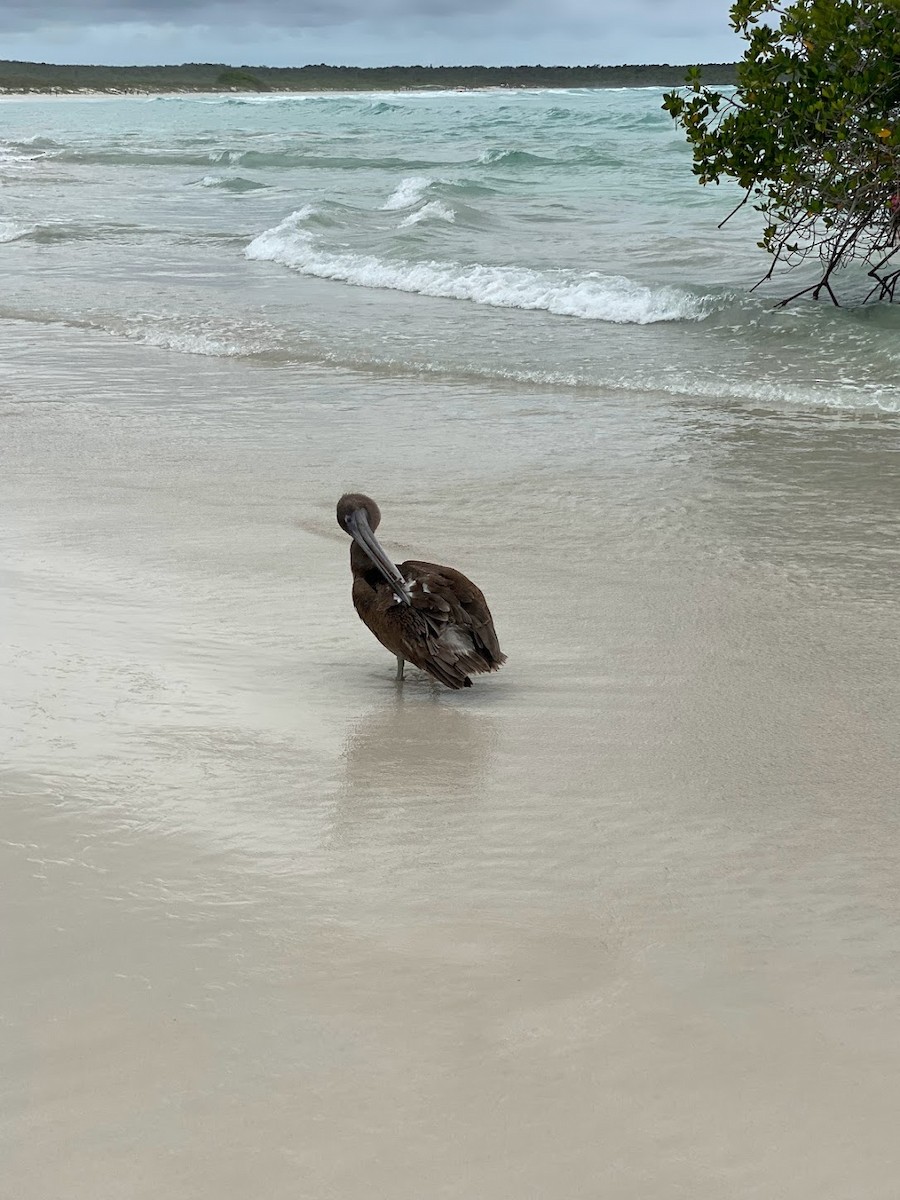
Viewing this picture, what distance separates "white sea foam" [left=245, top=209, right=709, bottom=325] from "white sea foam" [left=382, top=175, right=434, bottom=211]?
5.54 metres

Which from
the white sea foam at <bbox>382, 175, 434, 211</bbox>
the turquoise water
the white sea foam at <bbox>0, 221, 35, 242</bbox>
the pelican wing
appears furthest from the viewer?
the white sea foam at <bbox>382, 175, 434, 211</bbox>

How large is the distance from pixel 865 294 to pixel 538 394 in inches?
207

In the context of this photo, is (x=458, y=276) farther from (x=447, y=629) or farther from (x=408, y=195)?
(x=447, y=629)

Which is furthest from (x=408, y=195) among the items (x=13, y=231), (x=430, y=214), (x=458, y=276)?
(x=458, y=276)

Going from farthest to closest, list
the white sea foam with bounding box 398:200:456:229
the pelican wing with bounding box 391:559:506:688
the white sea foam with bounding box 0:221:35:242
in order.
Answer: the white sea foam with bounding box 398:200:456:229
the white sea foam with bounding box 0:221:35:242
the pelican wing with bounding box 391:559:506:688

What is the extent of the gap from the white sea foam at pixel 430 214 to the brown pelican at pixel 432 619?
1520 cm

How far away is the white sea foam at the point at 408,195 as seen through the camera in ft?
70.9

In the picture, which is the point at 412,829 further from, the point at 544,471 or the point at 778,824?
the point at 544,471

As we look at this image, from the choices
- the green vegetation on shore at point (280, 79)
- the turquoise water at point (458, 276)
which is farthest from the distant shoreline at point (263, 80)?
the turquoise water at point (458, 276)

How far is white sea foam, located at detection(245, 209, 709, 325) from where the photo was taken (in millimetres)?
11812

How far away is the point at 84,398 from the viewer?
27.7 ft

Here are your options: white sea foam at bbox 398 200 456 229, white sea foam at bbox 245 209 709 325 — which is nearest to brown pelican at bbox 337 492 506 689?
white sea foam at bbox 245 209 709 325

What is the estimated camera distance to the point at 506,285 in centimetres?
1294

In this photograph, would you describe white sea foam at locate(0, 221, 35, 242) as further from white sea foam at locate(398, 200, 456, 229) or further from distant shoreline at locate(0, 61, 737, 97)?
distant shoreline at locate(0, 61, 737, 97)
